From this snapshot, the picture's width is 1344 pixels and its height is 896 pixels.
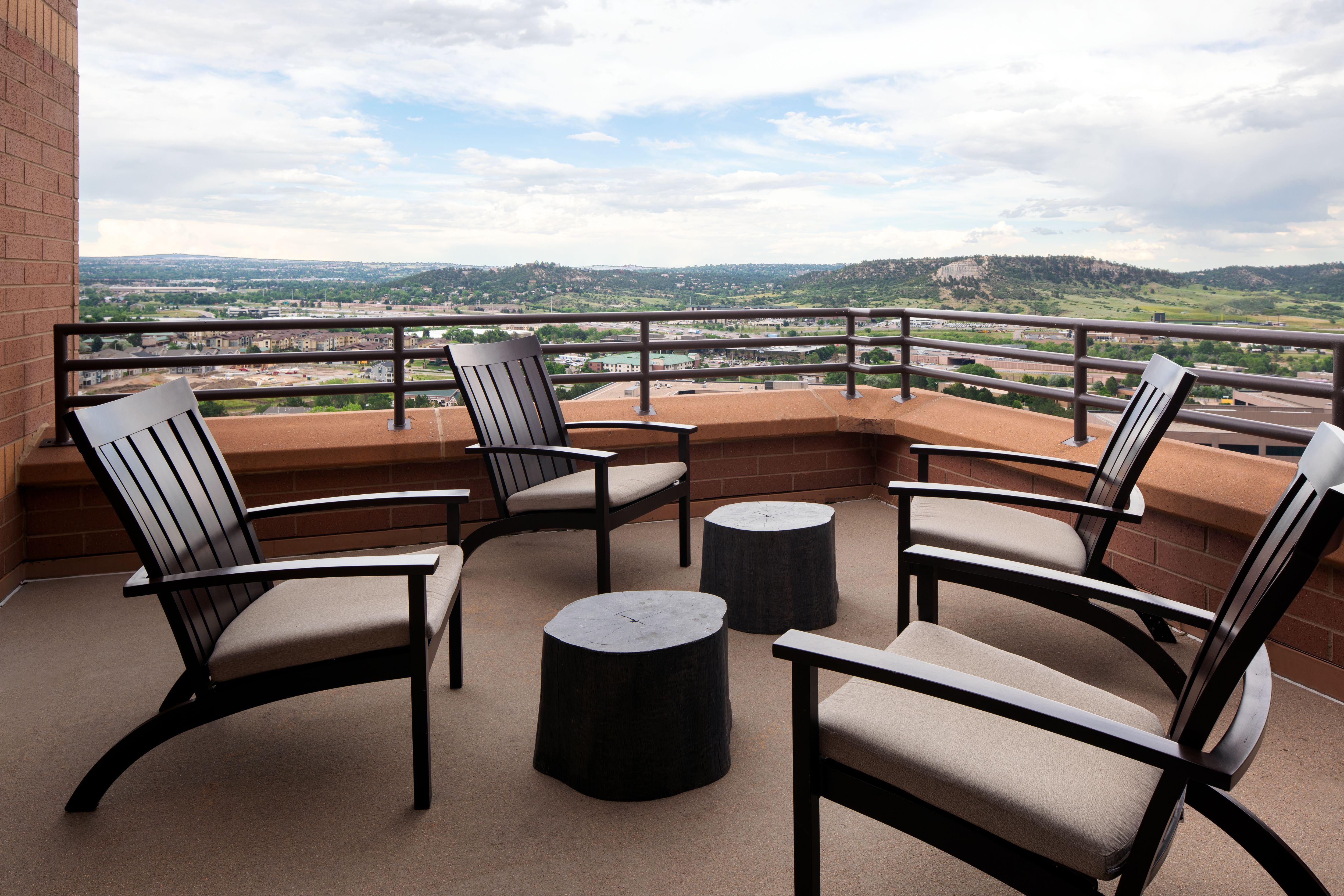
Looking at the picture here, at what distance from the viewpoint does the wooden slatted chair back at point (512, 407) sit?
355 cm

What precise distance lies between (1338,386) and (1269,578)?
192 cm

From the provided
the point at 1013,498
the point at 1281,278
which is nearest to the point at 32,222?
the point at 1013,498

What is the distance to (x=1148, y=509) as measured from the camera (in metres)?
3.17

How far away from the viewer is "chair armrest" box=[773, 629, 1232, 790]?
1026mm

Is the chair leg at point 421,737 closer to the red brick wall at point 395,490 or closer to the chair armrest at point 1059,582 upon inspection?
the chair armrest at point 1059,582

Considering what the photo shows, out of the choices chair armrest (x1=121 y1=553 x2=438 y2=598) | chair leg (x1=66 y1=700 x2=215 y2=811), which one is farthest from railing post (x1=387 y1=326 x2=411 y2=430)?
chair leg (x1=66 y1=700 x2=215 y2=811)

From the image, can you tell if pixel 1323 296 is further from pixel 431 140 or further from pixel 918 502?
pixel 431 140

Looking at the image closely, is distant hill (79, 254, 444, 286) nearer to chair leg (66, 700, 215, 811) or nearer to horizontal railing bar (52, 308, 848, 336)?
horizontal railing bar (52, 308, 848, 336)

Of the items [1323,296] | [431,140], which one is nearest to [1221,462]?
[1323,296]

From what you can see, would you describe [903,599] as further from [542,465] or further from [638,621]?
[542,465]

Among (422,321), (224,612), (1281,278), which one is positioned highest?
(1281,278)

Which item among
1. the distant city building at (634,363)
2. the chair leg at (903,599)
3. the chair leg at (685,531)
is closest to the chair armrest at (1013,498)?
the chair leg at (903,599)

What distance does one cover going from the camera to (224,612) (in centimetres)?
206

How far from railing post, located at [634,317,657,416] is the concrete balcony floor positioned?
205cm
